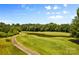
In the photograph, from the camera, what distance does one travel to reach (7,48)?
1474 mm

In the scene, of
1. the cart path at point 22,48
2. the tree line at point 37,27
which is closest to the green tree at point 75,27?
the tree line at point 37,27

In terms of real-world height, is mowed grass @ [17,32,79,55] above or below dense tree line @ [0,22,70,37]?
below

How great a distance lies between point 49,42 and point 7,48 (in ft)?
1.12

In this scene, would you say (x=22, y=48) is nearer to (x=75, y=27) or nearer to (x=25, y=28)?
(x=25, y=28)

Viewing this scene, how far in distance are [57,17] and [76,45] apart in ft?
0.89

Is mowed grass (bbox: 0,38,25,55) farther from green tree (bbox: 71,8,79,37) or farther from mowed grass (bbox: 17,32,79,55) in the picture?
A: green tree (bbox: 71,8,79,37)

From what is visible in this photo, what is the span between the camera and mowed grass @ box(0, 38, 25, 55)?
1.46 metres

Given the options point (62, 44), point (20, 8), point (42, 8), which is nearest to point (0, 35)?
point (20, 8)

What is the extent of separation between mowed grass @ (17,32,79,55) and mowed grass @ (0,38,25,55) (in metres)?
0.08

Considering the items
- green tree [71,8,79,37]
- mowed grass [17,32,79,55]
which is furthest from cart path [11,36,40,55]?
green tree [71,8,79,37]

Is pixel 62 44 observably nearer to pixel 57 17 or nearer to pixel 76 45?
pixel 76 45

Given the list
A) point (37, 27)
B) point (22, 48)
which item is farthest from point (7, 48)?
point (37, 27)

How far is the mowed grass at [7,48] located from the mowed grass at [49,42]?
76 millimetres
